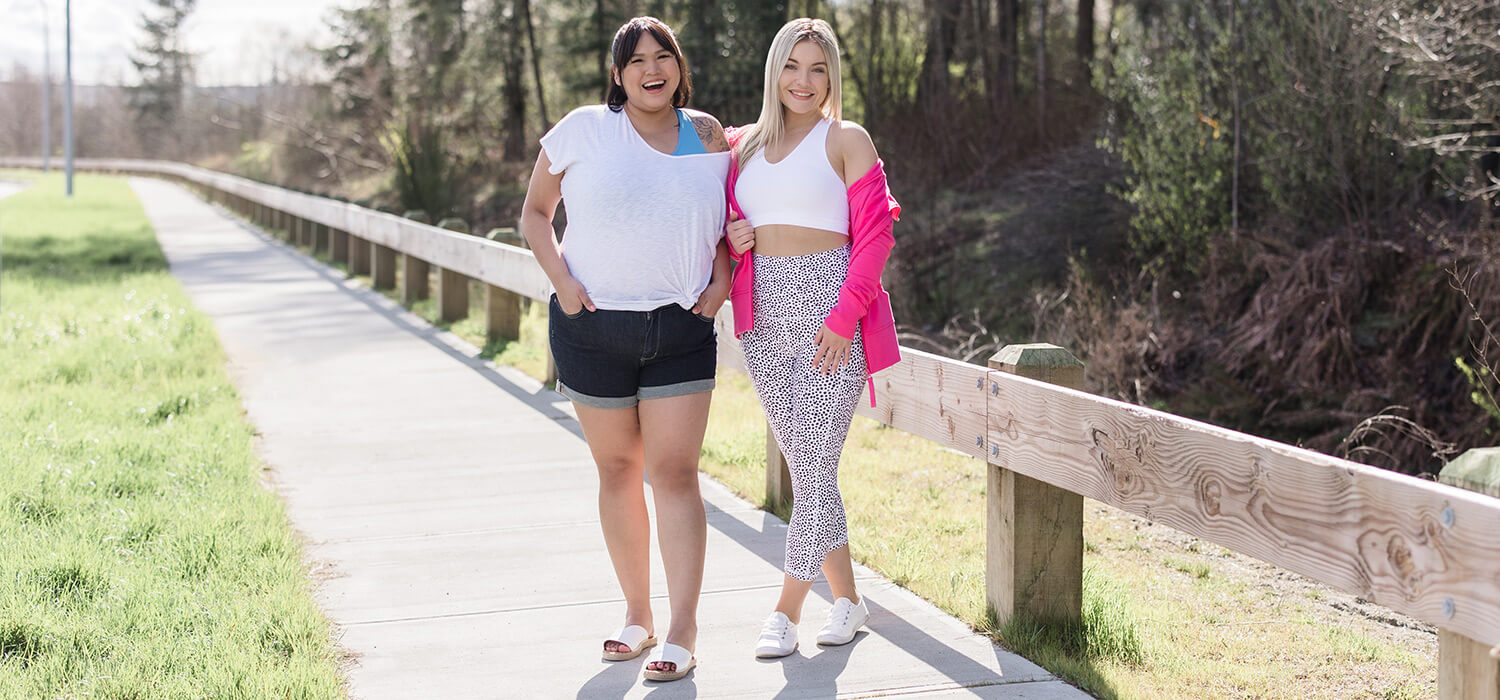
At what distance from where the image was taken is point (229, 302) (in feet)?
41.2

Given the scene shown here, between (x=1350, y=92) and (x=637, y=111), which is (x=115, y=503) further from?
(x=1350, y=92)

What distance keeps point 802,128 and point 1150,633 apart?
1.85 m

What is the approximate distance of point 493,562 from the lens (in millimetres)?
4836

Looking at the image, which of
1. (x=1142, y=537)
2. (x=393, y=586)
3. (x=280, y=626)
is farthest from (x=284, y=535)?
(x=1142, y=537)

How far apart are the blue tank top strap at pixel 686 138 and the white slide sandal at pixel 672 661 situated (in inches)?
52.3

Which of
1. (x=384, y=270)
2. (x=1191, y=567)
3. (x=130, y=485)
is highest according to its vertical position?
(x=384, y=270)

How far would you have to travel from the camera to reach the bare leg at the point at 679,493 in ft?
12.2

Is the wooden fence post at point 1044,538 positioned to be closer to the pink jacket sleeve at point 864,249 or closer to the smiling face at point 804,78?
the pink jacket sleeve at point 864,249

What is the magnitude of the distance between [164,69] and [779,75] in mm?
87876

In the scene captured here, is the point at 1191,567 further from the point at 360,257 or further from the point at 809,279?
the point at 360,257

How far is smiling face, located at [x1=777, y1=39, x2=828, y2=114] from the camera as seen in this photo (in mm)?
3697

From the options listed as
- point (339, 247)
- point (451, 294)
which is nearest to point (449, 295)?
point (451, 294)

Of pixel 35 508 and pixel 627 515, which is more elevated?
pixel 627 515

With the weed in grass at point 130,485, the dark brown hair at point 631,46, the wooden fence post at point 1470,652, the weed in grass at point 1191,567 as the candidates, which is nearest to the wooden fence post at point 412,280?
the weed in grass at point 130,485
